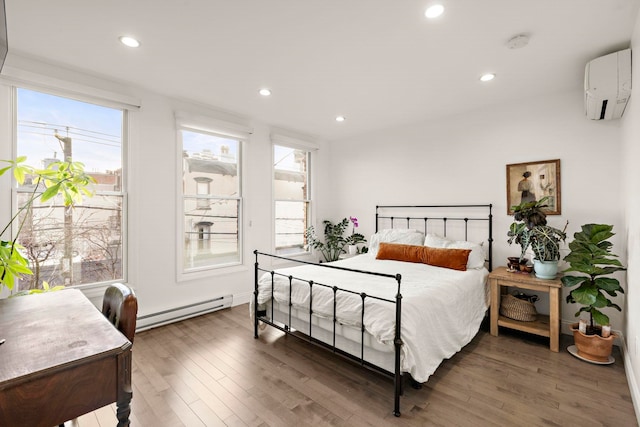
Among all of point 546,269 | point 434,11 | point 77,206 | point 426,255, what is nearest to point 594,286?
point 546,269

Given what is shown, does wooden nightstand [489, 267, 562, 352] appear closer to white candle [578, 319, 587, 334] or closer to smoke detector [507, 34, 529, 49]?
white candle [578, 319, 587, 334]

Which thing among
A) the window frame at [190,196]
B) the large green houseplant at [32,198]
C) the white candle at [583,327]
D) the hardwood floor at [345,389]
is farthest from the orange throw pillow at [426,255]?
the large green houseplant at [32,198]

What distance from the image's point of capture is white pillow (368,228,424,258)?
155 inches

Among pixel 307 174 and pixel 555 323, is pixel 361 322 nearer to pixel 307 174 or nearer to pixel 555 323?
pixel 555 323

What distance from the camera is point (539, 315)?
3.16m

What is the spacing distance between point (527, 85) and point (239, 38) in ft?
9.12

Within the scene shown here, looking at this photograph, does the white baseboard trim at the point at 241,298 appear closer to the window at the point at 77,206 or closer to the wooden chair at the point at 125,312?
the window at the point at 77,206

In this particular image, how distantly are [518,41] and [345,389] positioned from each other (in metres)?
2.82

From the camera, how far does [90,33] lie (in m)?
2.18

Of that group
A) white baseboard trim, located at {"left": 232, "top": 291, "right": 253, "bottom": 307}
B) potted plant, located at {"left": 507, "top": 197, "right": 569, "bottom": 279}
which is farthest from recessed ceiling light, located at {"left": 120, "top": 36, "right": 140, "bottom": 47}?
potted plant, located at {"left": 507, "top": 197, "right": 569, "bottom": 279}

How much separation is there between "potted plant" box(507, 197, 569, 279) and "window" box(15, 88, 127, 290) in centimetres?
406

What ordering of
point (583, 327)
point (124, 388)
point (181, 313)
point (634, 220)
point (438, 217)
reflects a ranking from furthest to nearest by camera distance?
point (438, 217) → point (181, 313) → point (583, 327) → point (634, 220) → point (124, 388)

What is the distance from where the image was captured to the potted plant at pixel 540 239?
281cm

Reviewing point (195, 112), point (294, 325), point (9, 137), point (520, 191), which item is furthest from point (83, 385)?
point (520, 191)
